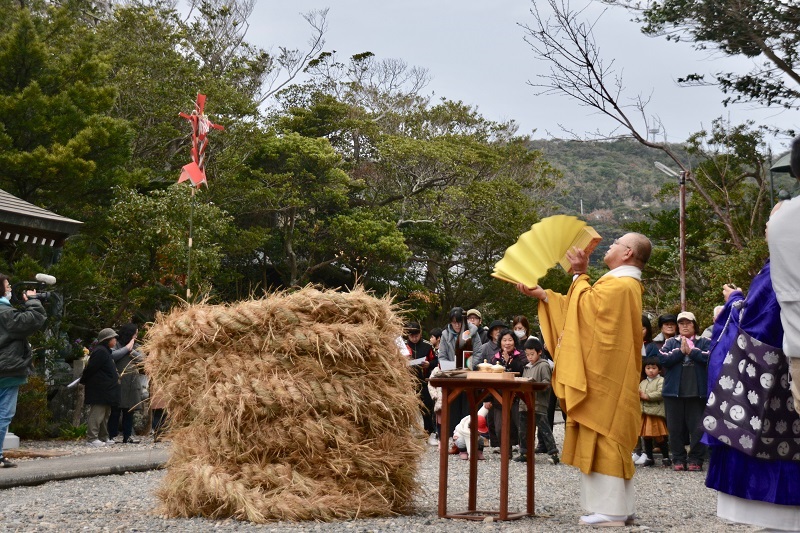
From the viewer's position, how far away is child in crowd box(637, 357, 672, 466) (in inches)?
400

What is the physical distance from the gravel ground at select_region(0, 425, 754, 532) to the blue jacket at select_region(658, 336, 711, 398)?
2.89 ft

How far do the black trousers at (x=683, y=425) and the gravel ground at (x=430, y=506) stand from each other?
319 mm

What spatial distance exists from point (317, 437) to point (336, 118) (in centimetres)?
2704

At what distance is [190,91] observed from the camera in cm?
2255

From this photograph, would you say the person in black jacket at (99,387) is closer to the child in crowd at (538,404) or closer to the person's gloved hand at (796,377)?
the child in crowd at (538,404)

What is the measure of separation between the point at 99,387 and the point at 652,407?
23.9 feet

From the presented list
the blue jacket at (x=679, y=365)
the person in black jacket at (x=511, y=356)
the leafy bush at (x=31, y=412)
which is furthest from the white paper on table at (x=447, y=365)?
the leafy bush at (x=31, y=412)

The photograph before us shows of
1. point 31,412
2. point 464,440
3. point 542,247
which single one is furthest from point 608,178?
point 542,247

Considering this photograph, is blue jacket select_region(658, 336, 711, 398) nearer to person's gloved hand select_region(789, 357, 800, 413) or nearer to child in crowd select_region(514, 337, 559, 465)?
child in crowd select_region(514, 337, 559, 465)

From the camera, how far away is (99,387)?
1250 cm

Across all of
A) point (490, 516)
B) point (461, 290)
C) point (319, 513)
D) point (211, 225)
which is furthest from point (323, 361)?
point (461, 290)

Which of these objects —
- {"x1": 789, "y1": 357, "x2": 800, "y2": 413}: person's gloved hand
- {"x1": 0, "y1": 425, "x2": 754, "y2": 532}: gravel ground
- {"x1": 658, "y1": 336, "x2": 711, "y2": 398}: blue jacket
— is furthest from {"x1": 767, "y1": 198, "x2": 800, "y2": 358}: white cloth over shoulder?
{"x1": 658, "y1": 336, "x2": 711, "y2": 398}: blue jacket

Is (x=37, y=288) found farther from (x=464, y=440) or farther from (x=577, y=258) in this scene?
(x=577, y=258)

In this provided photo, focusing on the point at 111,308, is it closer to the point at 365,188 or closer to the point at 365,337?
the point at 365,337
